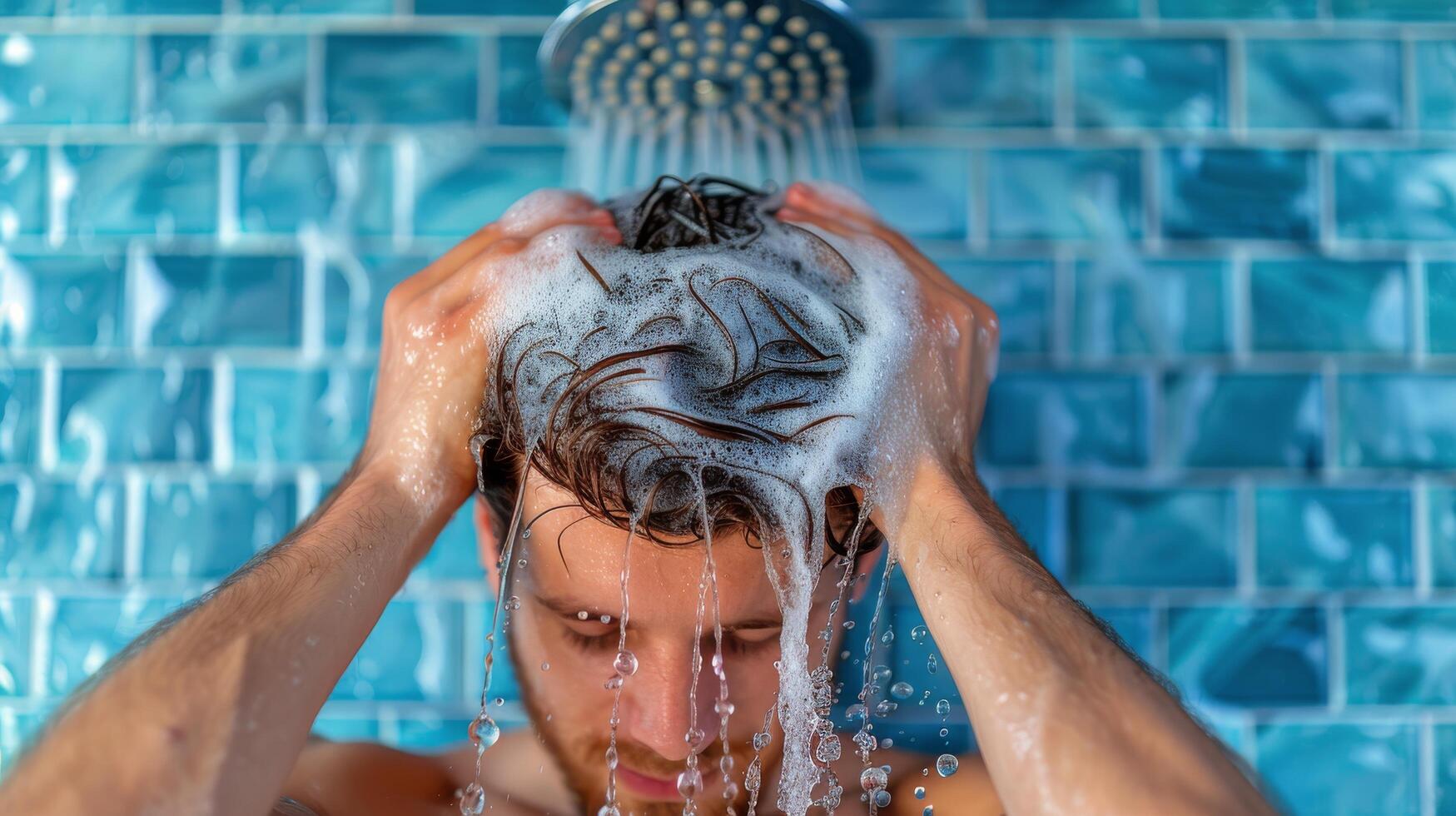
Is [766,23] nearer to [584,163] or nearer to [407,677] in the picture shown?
[584,163]

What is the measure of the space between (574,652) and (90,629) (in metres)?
0.61

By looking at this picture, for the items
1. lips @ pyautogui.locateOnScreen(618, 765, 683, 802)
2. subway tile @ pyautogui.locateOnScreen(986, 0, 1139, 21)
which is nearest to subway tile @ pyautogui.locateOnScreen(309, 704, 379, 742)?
lips @ pyautogui.locateOnScreen(618, 765, 683, 802)

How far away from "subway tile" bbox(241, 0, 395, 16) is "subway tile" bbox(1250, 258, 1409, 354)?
976 mm

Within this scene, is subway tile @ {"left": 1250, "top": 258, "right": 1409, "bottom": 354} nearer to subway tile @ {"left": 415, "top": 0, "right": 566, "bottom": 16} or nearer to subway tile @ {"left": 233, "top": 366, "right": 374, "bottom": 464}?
subway tile @ {"left": 415, "top": 0, "right": 566, "bottom": 16}

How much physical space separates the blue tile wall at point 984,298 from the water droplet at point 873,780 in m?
0.09

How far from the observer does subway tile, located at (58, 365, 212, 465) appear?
3.58 ft

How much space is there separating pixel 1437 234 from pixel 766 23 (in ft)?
2.58

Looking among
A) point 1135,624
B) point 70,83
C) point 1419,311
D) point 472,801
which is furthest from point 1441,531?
point 70,83

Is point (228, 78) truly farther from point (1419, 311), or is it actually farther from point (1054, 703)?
point (1419, 311)

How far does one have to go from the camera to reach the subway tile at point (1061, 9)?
1.11 metres

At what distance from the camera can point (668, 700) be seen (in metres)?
0.78

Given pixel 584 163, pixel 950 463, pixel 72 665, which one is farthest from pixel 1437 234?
pixel 72 665

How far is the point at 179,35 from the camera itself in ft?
3.64

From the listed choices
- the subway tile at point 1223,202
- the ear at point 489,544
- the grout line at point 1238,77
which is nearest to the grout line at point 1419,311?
the subway tile at point 1223,202
